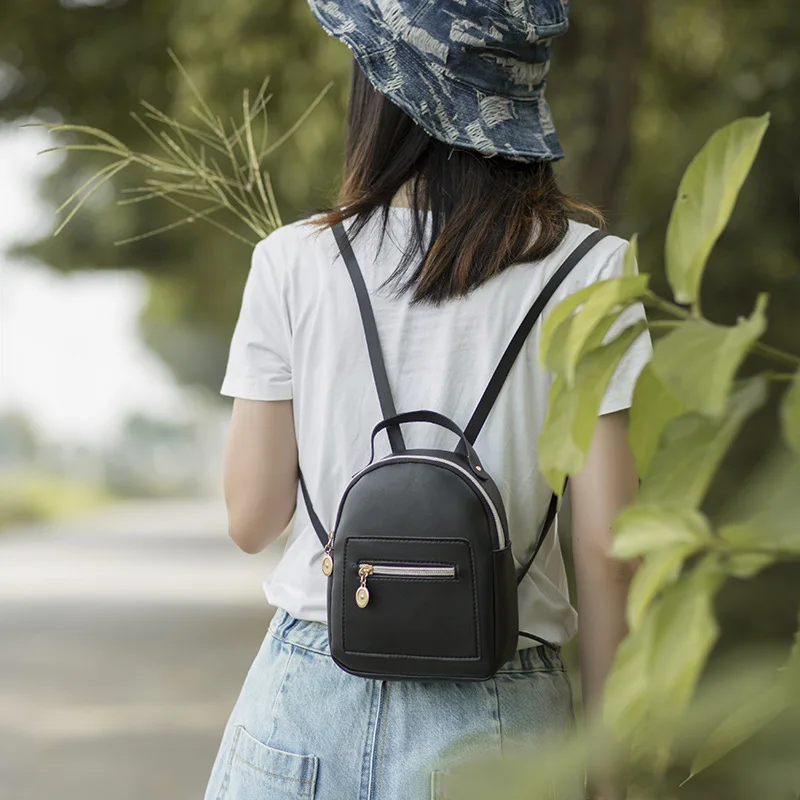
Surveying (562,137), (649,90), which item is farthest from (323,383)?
(649,90)

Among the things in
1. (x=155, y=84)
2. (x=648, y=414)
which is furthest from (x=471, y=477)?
(x=155, y=84)

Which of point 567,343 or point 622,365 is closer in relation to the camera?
point 567,343

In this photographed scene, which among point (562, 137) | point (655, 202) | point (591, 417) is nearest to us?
point (591, 417)

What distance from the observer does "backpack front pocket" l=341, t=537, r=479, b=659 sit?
1.39m

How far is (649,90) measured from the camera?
7965 mm

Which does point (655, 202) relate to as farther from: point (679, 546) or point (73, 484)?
point (73, 484)

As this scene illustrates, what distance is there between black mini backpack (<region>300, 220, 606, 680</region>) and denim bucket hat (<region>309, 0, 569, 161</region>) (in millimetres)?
369

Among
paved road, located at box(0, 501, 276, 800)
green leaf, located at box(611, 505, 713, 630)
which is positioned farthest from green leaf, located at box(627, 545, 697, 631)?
paved road, located at box(0, 501, 276, 800)

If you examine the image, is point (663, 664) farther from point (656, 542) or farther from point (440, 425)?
point (440, 425)

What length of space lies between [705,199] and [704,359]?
0.33 feet

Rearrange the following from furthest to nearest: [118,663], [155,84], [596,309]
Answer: [118,663]
[155,84]
[596,309]

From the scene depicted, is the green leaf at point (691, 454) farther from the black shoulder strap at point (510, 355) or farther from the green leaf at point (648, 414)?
the black shoulder strap at point (510, 355)

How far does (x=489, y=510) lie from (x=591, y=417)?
2.57 feet

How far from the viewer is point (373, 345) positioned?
4.88ft
